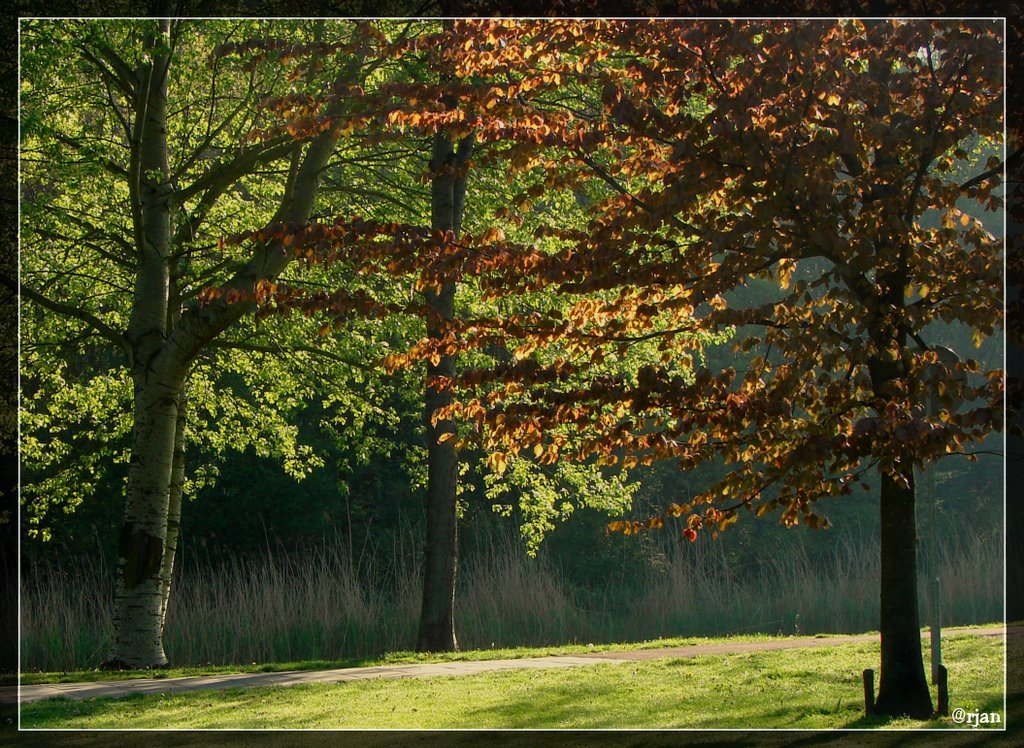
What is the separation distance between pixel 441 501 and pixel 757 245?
19.6 ft

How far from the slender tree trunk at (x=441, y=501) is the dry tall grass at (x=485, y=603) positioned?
0.67 ft

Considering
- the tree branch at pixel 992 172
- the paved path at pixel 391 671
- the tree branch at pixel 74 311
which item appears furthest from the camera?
the tree branch at pixel 74 311

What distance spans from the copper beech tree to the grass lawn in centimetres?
54

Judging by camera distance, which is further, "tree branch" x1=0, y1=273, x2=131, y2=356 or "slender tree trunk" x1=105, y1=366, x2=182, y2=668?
"tree branch" x1=0, y1=273, x2=131, y2=356

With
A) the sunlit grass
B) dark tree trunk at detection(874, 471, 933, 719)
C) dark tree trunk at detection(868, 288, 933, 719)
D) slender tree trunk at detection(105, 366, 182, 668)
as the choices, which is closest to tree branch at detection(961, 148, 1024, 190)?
dark tree trunk at detection(868, 288, 933, 719)

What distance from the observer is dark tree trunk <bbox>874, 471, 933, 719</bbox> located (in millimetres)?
6594

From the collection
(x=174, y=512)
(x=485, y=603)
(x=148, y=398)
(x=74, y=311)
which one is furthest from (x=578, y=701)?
(x=74, y=311)

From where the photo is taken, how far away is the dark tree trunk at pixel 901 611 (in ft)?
21.6

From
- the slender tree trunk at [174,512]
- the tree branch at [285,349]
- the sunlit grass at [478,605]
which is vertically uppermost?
the tree branch at [285,349]

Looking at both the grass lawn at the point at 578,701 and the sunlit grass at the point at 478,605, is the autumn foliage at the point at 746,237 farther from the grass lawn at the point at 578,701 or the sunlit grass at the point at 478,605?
the sunlit grass at the point at 478,605

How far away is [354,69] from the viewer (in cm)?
888

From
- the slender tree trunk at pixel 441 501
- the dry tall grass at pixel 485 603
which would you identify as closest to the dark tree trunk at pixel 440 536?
the slender tree trunk at pixel 441 501

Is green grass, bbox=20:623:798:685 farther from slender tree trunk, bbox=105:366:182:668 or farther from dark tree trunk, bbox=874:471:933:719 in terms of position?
dark tree trunk, bbox=874:471:933:719

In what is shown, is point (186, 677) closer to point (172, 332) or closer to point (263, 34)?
point (172, 332)
